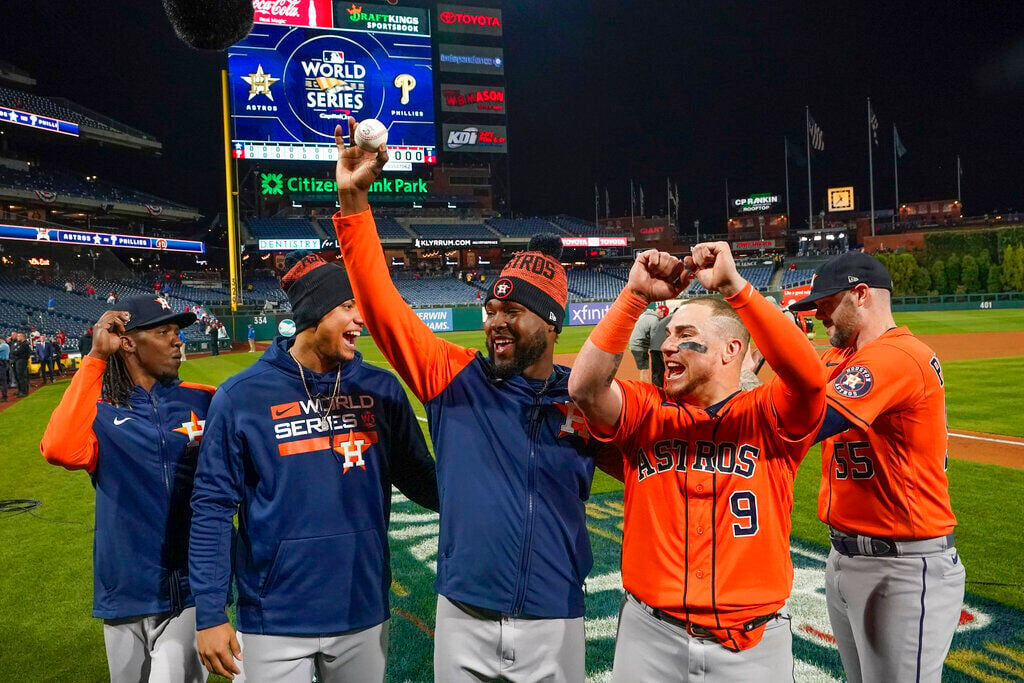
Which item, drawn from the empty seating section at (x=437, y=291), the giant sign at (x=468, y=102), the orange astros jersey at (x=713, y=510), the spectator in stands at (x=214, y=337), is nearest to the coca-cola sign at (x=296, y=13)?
the giant sign at (x=468, y=102)

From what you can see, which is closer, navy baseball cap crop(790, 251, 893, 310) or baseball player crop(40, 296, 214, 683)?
baseball player crop(40, 296, 214, 683)

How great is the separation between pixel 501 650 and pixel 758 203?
4158 inches

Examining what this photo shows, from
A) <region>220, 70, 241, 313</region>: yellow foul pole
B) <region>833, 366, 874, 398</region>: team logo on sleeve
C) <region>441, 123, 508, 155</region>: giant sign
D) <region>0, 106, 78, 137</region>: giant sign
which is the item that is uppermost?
<region>441, 123, 508, 155</region>: giant sign

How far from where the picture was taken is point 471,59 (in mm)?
55156

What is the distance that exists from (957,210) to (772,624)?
109268 millimetres

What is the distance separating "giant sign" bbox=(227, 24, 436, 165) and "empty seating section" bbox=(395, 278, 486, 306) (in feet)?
32.0

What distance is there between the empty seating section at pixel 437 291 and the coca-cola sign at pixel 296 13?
17.2 meters

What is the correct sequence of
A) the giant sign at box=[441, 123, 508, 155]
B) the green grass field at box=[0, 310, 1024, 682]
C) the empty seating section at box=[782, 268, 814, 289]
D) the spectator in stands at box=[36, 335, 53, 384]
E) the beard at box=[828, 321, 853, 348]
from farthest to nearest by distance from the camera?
the giant sign at box=[441, 123, 508, 155] → the empty seating section at box=[782, 268, 814, 289] → the spectator in stands at box=[36, 335, 53, 384] → the green grass field at box=[0, 310, 1024, 682] → the beard at box=[828, 321, 853, 348]

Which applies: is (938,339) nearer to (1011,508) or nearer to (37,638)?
(1011,508)

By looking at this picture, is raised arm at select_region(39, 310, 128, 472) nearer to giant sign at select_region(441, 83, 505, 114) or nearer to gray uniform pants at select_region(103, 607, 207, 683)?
gray uniform pants at select_region(103, 607, 207, 683)

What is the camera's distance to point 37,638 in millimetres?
4945

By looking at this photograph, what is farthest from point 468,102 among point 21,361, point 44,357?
point 21,361

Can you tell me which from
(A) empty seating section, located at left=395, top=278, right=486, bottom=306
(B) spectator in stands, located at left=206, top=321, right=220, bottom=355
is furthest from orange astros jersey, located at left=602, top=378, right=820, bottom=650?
(A) empty seating section, located at left=395, top=278, right=486, bottom=306

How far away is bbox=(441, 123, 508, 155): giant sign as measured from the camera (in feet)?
177
